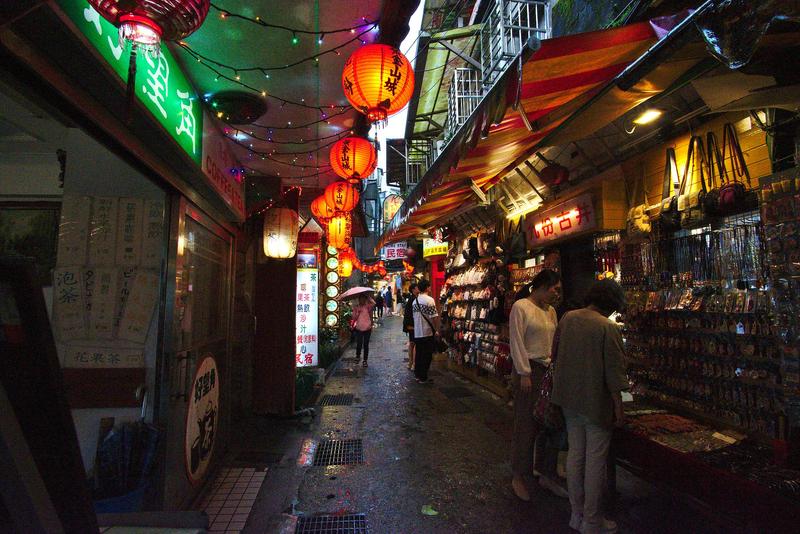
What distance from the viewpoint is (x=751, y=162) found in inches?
169

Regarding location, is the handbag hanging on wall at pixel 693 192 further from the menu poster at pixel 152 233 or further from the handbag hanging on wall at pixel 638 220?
the menu poster at pixel 152 233

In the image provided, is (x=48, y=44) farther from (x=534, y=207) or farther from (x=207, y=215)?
(x=534, y=207)

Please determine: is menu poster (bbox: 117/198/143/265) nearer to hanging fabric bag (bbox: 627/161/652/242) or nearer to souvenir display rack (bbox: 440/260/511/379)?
hanging fabric bag (bbox: 627/161/652/242)

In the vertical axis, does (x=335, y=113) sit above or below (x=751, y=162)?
above

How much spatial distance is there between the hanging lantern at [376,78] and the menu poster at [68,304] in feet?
11.0

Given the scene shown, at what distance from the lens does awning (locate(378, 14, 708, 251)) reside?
3664 mm

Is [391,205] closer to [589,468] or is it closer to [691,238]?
[691,238]

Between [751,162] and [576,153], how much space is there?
2773 mm

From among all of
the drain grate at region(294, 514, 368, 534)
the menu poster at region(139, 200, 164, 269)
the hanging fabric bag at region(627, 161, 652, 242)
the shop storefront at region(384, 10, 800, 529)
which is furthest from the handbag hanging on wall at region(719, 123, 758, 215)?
the menu poster at region(139, 200, 164, 269)

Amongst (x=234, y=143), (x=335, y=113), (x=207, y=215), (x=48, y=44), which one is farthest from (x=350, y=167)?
(x=48, y=44)

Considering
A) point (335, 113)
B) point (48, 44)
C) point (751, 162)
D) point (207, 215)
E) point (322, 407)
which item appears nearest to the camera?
point (48, 44)

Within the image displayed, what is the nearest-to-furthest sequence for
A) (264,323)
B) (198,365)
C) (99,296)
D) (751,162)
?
(99,296)
(751,162)
(198,365)
(264,323)

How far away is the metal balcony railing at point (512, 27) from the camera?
8.64 meters

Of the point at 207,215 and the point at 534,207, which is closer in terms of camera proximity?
the point at 207,215
